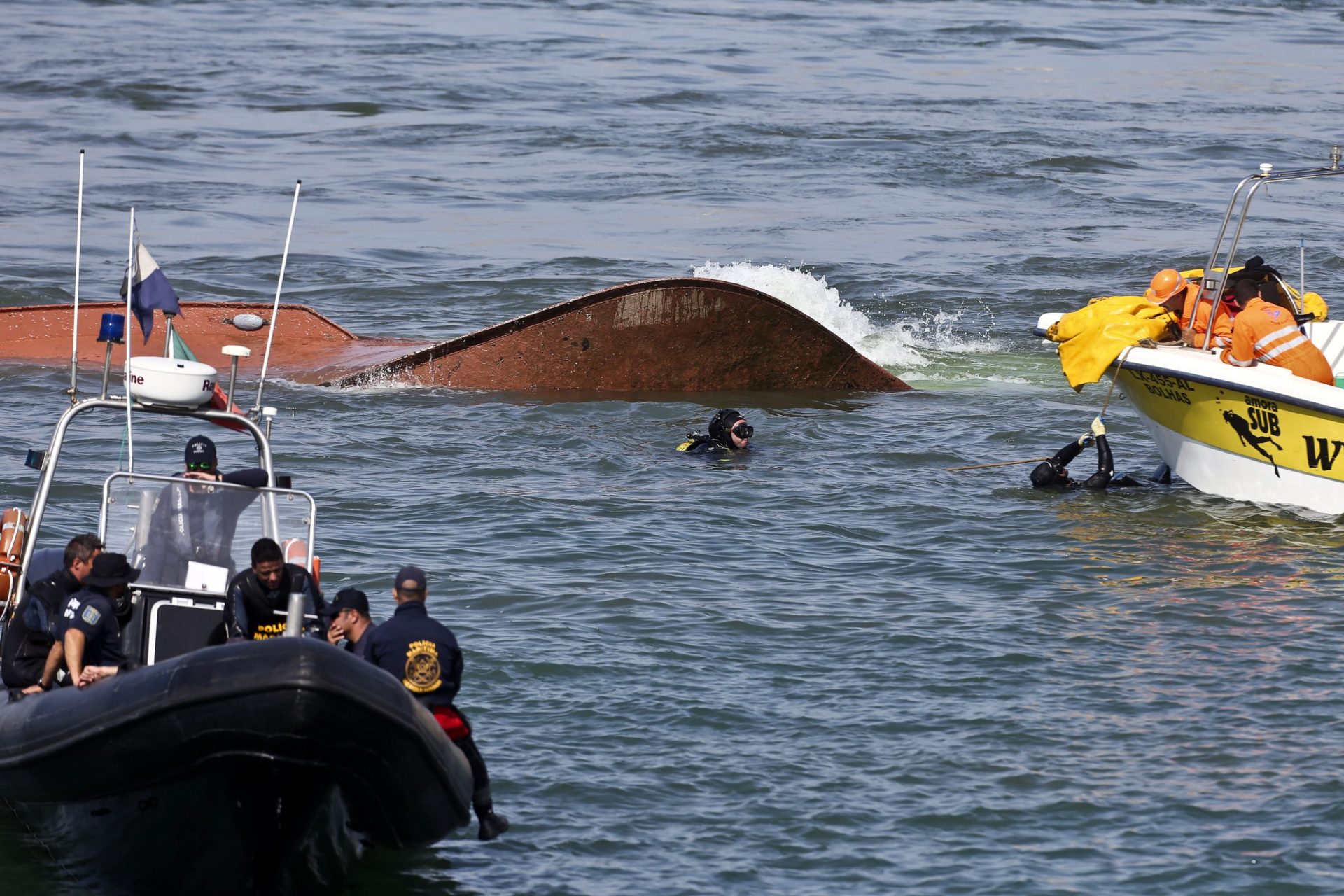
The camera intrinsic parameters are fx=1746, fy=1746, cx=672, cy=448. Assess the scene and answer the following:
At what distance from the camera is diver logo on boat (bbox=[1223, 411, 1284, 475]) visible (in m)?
12.6

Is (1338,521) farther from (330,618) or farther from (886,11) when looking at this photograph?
(886,11)

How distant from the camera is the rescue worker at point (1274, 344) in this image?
40.1ft

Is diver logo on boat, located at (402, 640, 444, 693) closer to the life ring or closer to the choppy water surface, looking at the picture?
the choppy water surface

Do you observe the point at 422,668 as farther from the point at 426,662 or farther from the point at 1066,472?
the point at 1066,472

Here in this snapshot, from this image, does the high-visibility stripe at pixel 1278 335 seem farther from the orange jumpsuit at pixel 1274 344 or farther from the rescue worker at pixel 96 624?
the rescue worker at pixel 96 624

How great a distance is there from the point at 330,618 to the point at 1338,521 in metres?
7.98

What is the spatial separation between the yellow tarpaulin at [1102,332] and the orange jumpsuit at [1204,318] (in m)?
0.14

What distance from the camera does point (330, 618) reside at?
24.6ft

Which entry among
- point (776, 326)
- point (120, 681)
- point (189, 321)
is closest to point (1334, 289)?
point (776, 326)

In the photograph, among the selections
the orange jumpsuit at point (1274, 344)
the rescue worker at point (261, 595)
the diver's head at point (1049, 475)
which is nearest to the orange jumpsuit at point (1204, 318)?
the orange jumpsuit at point (1274, 344)

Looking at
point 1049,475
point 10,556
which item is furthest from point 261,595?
point 1049,475

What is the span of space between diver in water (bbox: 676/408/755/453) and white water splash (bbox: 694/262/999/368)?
18.0ft

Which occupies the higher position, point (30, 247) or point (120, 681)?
point (30, 247)

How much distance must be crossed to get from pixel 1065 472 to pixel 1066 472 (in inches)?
3.8
